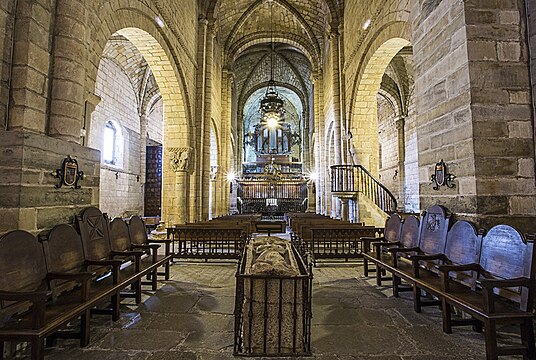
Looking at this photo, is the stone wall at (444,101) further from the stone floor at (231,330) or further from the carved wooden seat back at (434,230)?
the stone floor at (231,330)

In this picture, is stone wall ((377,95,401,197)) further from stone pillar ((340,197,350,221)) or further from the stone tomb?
the stone tomb

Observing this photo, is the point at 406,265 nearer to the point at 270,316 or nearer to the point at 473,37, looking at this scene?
the point at 270,316

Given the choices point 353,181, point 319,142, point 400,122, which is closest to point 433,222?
point 353,181

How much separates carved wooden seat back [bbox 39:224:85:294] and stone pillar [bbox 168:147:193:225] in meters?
5.53

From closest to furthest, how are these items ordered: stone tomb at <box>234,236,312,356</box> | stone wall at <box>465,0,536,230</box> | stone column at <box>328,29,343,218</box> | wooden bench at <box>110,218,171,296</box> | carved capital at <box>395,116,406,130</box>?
stone tomb at <box>234,236,312,356</box>
stone wall at <box>465,0,536,230</box>
wooden bench at <box>110,218,171,296</box>
stone column at <box>328,29,343,218</box>
carved capital at <box>395,116,406,130</box>

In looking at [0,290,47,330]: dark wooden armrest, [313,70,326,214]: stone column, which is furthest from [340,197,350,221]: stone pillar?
[0,290,47,330]: dark wooden armrest

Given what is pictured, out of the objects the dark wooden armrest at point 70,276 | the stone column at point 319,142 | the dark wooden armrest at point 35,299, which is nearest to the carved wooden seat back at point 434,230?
the dark wooden armrest at point 70,276

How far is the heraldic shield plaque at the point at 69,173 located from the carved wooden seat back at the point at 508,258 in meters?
4.15

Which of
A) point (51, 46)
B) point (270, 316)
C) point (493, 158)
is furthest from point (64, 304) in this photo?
point (493, 158)

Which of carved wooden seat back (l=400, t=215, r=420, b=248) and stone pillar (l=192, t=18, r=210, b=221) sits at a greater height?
stone pillar (l=192, t=18, r=210, b=221)

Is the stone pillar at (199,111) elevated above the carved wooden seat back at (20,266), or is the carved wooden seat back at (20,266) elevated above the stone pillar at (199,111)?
the stone pillar at (199,111)

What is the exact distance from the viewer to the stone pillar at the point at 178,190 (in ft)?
27.8

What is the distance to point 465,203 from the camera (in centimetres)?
323

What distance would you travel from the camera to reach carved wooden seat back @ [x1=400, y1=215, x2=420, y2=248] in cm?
392
